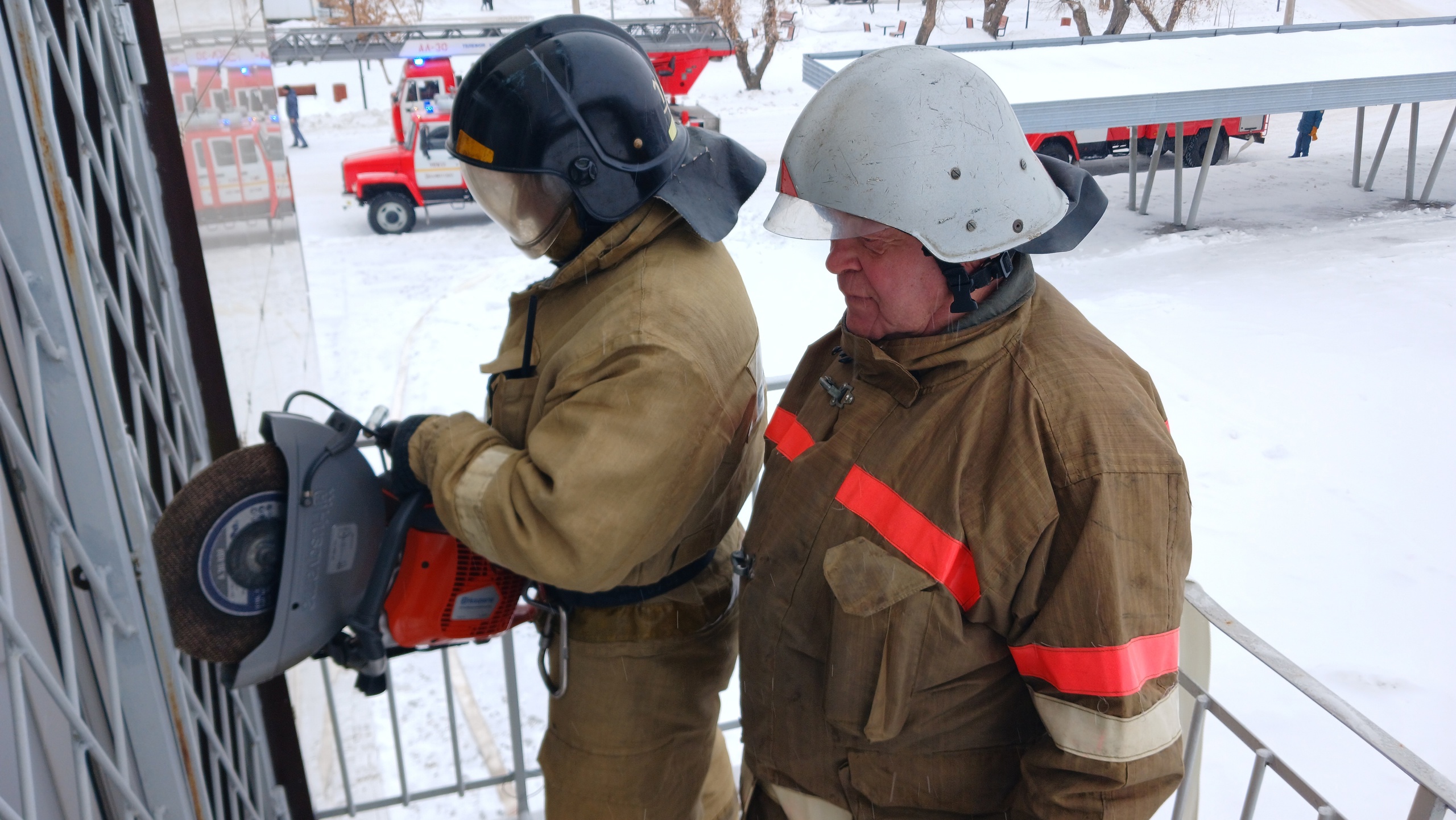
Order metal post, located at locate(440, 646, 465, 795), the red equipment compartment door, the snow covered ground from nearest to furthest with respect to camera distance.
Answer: metal post, located at locate(440, 646, 465, 795) < the snow covered ground < the red equipment compartment door

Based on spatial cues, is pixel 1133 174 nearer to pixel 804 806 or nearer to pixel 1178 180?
pixel 1178 180

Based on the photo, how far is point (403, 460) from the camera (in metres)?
1.77

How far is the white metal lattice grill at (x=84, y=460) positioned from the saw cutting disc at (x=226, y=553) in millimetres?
53

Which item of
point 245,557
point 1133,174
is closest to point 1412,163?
Result: point 1133,174

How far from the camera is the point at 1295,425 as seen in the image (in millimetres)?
7680

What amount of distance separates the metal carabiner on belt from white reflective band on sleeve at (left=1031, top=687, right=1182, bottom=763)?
105 cm

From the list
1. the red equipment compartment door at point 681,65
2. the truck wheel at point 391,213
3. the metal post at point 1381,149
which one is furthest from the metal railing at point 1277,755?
the red equipment compartment door at point 681,65

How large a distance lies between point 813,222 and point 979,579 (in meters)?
0.71

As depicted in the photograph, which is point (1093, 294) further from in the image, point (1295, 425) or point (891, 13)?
point (891, 13)

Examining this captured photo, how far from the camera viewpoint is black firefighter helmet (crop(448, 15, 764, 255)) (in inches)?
66.7

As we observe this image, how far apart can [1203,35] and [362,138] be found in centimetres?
1751

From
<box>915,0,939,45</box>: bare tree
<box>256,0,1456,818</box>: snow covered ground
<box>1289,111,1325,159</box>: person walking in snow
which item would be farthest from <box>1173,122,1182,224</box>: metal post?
<box>915,0,939,45</box>: bare tree

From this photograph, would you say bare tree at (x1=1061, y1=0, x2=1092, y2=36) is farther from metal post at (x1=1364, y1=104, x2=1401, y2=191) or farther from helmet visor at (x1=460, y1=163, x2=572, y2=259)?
helmet visor at (x1=460, y1=163, x2=572, y2=259)

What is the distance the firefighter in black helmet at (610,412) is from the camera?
5.09 feet
